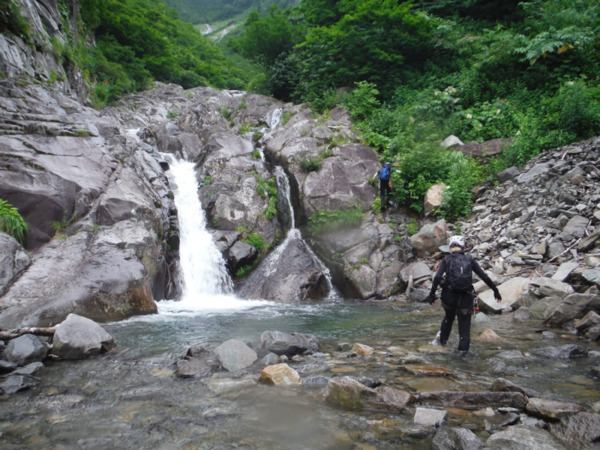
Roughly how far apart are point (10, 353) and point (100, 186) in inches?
291

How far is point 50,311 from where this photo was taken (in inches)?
286

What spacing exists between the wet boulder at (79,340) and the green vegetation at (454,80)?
11227 millimetres

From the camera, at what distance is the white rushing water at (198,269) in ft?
35.8

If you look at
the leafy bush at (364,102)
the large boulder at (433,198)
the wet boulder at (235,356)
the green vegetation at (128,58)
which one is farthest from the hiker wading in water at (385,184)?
the green vegetation at (128,58)

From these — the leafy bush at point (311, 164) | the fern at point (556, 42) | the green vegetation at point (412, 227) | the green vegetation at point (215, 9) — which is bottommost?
the green vegetation at point (412, 227)

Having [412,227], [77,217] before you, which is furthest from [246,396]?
[412,227]

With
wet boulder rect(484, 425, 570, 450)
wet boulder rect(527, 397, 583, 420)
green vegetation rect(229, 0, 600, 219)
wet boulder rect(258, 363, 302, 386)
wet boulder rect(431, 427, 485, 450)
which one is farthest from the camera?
green vegetation rect(229, 0, 600, 219)

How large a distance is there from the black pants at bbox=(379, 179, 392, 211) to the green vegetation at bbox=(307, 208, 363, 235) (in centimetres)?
105

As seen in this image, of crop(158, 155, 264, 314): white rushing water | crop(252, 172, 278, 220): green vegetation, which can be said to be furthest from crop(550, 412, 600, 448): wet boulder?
crop(252, 172, 278, 220): green vegetation

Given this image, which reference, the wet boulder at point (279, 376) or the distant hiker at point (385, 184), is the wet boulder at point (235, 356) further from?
the distant hiker at point (385, 184)

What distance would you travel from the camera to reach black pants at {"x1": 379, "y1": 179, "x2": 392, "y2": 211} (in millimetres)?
14039

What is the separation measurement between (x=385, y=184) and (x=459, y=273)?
29.5 feet

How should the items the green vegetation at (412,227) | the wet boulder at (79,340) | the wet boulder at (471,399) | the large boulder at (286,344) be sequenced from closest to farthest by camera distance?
the wet boulder at (471,399)
the wet boulder at (79,340)
the large boulder at (286,344)
the green vegetation at (412,227)

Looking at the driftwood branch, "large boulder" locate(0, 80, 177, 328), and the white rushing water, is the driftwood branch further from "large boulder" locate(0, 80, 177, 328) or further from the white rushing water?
the white rushing water
